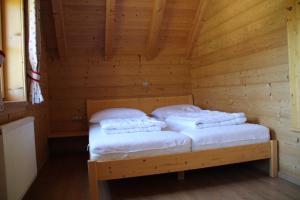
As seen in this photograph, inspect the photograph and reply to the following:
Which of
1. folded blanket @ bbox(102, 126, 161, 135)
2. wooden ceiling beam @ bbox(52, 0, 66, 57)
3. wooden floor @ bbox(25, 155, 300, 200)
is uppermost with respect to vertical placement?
wooden ceiling beam @ bbox(52, 0, 66, 57)

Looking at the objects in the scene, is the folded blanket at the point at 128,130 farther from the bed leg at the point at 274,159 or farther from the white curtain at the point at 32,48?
the bed leg at the point at 274,159

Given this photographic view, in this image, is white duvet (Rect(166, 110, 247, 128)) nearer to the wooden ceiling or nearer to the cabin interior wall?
the cabin interior wall

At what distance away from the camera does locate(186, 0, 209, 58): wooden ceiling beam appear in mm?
3509

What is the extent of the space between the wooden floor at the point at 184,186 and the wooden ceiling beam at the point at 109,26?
6.16 feet

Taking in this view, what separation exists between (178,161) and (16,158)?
1.28m

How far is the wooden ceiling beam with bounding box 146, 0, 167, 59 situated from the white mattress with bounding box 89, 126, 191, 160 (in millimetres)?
1832

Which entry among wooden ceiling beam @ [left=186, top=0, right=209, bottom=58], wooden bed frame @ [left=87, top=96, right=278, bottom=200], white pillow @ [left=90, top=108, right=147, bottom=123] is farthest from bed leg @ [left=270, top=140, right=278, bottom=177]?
wooden ceiling beam @ [left=186, top=0, right=209, bottom=58]

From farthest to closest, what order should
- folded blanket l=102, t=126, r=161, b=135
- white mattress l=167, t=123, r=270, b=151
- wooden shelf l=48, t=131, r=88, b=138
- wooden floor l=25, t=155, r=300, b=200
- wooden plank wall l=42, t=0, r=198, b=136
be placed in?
wooden shelf l=48, t=131, r=88, b=138 → wooden plank wall l=42, t=0, r=198, b=136 → folded blanket l=102, t=126, r=161, b=135 → white mattress l=167, t=123, r=270, b=151 → wooden floor l=25, t=155, r=300, b=200

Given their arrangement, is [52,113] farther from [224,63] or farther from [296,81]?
[296,81]

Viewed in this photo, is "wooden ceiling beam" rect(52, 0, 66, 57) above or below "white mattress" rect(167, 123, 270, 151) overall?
above

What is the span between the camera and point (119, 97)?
13.3ft

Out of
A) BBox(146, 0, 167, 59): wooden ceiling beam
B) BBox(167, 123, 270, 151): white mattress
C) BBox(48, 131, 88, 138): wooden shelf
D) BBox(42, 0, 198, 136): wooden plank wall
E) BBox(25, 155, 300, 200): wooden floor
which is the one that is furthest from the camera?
BBox(48, 131, 88, 138): wooden shelf

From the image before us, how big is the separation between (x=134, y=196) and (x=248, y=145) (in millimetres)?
1167

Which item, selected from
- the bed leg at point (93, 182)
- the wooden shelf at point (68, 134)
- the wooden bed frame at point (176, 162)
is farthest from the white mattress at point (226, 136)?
the wooden shelf at point (68, 134)
